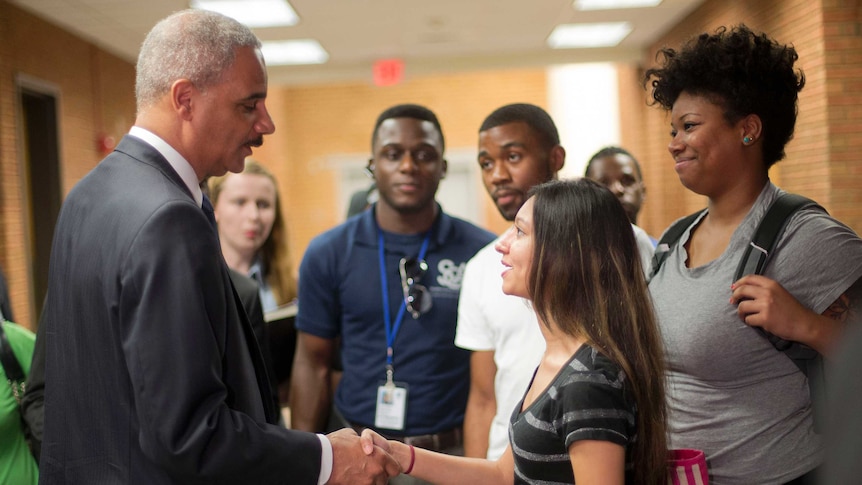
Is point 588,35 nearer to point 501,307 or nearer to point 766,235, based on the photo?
point 501,307

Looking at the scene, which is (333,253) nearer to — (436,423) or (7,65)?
(436,423)

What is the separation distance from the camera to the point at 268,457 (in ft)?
4.42

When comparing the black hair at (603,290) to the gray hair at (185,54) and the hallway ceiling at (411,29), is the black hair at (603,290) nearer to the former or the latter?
the gray hair at (185,54)

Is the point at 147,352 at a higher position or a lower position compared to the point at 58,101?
lower

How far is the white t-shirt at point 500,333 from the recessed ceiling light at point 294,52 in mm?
6605

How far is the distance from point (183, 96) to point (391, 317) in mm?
1332

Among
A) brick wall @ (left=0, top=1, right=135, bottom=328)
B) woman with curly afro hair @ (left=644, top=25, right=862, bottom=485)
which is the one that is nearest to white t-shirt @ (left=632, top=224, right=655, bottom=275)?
woman with curly afro hair @ (left=644, top=25, right=862, bottom=485)

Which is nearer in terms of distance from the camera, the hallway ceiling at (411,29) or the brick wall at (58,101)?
the brick wall at (58,101)

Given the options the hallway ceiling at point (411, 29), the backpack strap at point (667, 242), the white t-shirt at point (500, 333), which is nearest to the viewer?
the backpack strap at point (667, 242)

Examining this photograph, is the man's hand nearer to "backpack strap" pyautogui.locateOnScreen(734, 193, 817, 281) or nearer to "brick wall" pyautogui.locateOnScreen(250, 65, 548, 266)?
"backpack strap" pyautogui.locateOnScreen(734, 193, 817, 281)

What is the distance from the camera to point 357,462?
1.57 metres

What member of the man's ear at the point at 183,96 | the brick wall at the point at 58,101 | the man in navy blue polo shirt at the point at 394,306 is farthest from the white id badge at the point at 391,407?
the brick wall at the point at 58,101

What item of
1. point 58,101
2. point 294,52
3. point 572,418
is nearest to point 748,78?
point 572,418

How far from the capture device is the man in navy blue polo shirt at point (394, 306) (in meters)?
2.52
